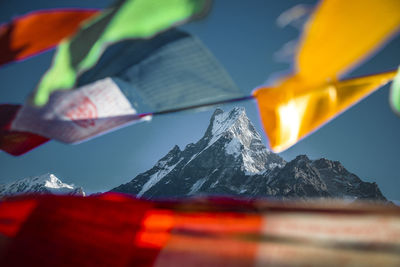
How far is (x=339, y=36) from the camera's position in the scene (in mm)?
1835

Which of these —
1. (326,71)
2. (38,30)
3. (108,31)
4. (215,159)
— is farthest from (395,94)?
(215,159)

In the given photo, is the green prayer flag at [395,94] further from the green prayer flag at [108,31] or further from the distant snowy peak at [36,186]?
the distant snowy peak at [36,186]

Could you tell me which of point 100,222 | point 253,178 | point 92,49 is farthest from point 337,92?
point 253,178

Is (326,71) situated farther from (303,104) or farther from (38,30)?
(38,30)

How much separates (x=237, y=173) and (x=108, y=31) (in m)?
114

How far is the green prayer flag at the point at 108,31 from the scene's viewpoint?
5.51 ft

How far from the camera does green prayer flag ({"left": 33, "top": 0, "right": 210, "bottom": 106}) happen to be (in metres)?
1.68

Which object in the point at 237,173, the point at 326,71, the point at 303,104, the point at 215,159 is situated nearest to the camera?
the point at 326,71

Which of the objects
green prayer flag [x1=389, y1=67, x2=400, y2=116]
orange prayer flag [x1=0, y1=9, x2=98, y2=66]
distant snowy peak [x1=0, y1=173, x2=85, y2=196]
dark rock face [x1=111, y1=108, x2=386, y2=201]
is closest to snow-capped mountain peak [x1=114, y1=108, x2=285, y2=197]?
dark rock face [x1=111, y1=108, x2=386, y2=201]

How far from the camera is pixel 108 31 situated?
1.81 m

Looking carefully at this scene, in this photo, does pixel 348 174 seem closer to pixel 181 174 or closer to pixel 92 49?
pixel 181 174

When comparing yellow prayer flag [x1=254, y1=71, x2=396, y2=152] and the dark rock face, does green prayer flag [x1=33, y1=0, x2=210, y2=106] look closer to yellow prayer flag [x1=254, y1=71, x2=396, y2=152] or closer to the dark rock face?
yellow prayer flag [x1=254, y1=71, x2=396, y2=152]

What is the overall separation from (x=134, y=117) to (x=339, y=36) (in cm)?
157

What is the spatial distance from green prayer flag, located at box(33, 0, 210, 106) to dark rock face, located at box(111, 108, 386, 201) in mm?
83820
